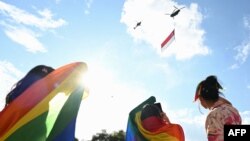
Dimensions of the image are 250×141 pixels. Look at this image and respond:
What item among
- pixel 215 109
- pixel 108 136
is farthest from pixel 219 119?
pixel 108 136

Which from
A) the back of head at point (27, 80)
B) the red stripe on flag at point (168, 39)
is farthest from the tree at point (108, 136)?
the back of head at point (27, 80)

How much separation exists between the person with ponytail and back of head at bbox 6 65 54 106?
2508 millimetres

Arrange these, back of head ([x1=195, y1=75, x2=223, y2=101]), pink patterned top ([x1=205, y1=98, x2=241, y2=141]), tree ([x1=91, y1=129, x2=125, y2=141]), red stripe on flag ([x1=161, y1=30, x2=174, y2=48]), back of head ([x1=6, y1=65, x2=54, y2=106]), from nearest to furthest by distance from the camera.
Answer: pink patterned top ([x1=205, y1=98, x2=241, y2=141])
back of head ([x1=195, y1=75, x2=223, y2=101])
back of head ([x1=6, y1=65, x2=54, y2=106])
red stripe on flag ([x1=161, y1=30, x2=174, y2=48])
tree ([x1=91, y1=129, x2=125, y2=141])

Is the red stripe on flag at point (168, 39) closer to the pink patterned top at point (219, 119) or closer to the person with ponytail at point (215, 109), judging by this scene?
the person with ponytail at point (215, 109)

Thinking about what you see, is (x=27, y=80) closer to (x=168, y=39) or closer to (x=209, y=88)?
(x=209, y=88)

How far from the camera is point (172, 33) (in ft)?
Result: 61.9

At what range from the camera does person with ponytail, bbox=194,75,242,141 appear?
4.54 meters

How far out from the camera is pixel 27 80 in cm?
582

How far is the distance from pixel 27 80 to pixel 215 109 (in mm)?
2921

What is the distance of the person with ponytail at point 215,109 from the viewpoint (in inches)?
179

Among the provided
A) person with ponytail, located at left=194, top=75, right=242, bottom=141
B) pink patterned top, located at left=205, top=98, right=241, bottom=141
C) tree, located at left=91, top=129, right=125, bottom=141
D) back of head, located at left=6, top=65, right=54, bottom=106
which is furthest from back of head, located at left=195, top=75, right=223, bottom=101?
tree, located at left=91, top=129, right=125, bottom=141

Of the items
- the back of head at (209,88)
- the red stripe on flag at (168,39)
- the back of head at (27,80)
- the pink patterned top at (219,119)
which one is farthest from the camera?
the red stripe on flag at (168,39)

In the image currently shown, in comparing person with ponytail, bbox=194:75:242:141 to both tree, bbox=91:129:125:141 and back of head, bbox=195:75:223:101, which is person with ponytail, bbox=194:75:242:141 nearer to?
back of head, bbox=195:75:223:101

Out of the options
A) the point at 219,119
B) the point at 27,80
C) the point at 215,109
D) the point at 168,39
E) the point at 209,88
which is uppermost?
the point at 168,39
